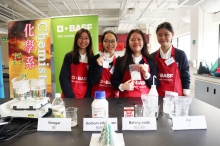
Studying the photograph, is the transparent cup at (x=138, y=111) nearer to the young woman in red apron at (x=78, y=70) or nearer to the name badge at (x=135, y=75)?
the name badge at (x=135, y=75)

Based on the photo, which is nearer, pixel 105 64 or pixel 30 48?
pixel 105 64

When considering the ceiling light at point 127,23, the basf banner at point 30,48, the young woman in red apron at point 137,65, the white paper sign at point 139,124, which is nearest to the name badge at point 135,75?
the young woman in red apron at point 137,65

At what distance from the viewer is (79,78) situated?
1829mm

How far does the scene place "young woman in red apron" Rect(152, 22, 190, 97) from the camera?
1655 millimetres

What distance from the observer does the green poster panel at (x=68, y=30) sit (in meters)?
3.23

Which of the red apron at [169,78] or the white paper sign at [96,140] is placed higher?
the red apron at [169,78]

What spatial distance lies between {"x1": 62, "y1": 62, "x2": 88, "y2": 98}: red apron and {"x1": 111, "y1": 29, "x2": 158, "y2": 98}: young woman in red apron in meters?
0.37

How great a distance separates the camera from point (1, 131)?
0.80 meters

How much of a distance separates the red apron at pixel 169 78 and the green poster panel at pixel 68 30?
1.77 m

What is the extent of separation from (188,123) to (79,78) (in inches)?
49.4

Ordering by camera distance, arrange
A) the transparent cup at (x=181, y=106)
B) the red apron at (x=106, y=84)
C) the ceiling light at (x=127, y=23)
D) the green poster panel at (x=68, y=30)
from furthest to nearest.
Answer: the ceiling light at (x=127, y=23) → the green poster panel at (x=68, y=30) → the red apron at (x=106, y=84) → the transparent cup at (x=181, y=106)

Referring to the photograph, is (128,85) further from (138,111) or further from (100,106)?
(100,106)

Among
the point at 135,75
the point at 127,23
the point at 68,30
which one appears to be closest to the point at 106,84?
the point at 135,75

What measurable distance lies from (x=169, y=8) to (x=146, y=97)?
6.26 m
